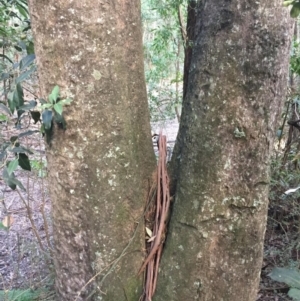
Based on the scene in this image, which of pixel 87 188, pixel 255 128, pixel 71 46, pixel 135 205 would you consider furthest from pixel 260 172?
pixel 71 46

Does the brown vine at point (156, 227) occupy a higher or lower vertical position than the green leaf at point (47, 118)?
lower

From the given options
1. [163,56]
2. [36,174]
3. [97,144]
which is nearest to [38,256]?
[36,174]

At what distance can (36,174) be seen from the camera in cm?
266

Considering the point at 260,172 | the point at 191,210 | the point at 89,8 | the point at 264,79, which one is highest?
the point at 89,8

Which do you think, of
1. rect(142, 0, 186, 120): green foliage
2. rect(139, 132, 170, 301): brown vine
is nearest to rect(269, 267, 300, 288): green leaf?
rect(139, 132, 170, 301): brown vine

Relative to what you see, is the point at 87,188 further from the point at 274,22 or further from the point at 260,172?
the point at 274,22

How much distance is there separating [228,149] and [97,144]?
1.41 ft

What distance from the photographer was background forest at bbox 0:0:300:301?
142cm

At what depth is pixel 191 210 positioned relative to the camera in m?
1.40

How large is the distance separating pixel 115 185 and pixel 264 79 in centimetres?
60

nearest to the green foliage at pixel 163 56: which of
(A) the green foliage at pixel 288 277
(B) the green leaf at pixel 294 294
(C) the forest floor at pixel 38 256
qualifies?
(C) the forest floor at pixel 38 256

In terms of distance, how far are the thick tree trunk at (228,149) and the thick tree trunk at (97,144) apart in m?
0.17

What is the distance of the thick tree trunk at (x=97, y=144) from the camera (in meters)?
1.30

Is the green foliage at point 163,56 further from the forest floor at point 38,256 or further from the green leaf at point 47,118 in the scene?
the green leaf at point 47,118
